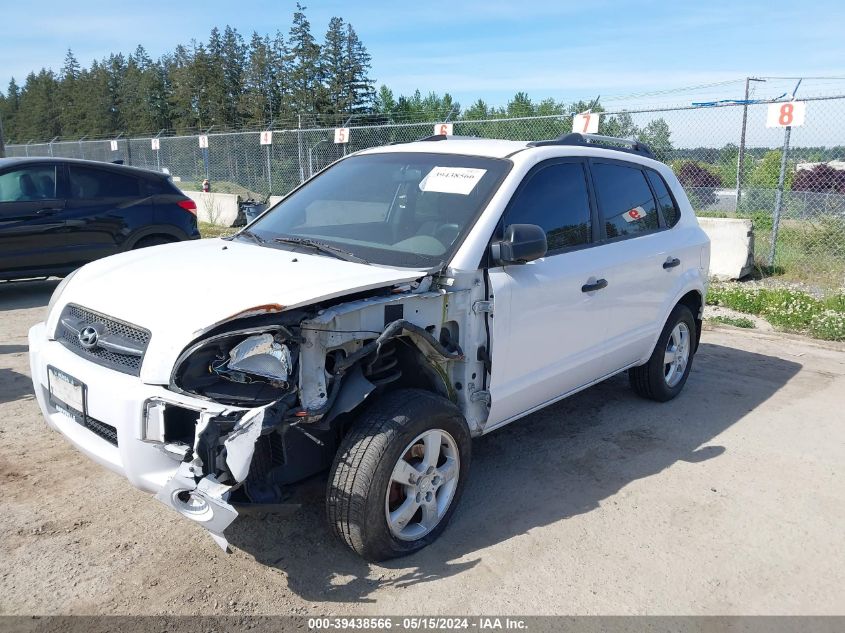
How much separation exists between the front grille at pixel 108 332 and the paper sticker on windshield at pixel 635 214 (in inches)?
129

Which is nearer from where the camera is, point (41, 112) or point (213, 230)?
point (213, 230)

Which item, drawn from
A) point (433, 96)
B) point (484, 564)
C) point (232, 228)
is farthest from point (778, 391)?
point (433, 96)

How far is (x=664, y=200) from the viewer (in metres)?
5.33

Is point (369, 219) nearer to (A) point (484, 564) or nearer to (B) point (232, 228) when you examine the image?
(A) point (484, 564)

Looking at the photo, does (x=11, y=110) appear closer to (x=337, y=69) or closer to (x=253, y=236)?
(x=337, y=69)

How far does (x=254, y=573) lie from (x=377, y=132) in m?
14.7

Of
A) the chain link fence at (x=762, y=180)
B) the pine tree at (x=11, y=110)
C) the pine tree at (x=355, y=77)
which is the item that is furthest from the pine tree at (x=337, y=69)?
the pine tree at (x=11, y=110)

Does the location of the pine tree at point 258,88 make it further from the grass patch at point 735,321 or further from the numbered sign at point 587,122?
the grass patch at point 735,321

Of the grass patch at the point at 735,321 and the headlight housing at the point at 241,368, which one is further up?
the headlight housing at the point at 241,368

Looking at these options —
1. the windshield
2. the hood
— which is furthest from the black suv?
the hood

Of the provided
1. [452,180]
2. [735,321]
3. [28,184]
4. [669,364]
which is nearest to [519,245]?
[452,180]

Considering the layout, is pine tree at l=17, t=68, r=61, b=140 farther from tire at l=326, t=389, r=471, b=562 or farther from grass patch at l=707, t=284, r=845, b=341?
tire at l=326, t=389, r=471, b=562

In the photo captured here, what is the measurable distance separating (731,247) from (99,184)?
858 cm

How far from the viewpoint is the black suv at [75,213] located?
8.27m
